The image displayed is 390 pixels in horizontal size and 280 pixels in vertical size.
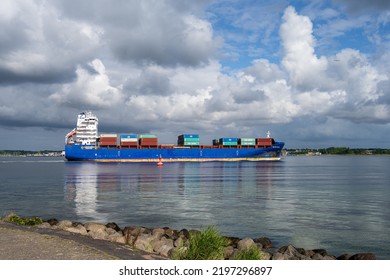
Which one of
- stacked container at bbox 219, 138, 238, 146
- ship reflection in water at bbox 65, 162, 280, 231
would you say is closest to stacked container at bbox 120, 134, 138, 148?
stacked container at bbox 219, 138, 238, 146

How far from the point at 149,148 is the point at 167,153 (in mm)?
6032

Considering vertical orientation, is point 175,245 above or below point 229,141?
below

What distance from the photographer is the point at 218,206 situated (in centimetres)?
2950

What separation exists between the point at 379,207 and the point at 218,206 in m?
12.6

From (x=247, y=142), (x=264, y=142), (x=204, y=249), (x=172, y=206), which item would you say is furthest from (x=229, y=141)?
(x=204, y=249)

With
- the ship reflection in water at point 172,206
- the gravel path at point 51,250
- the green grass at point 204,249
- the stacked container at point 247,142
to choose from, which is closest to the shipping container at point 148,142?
the stacked container at point 247,142

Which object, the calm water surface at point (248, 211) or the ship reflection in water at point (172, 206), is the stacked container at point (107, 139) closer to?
the ship reflection in water at point (172, 206)

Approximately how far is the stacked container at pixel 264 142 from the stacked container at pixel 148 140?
3393 centimetres

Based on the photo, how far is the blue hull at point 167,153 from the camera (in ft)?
382

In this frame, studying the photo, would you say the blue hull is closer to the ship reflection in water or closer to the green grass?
the ship reflection in water

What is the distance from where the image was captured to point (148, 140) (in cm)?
11938

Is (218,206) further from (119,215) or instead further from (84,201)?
(84,201)

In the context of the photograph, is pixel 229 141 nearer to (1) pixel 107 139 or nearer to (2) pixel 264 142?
(2) pixel 264 142
